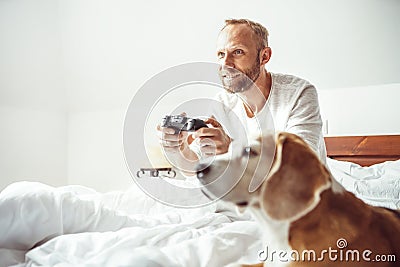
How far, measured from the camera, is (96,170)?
9.71ft

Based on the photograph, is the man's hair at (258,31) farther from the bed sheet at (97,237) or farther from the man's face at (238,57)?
the bed sheet at (97,237)

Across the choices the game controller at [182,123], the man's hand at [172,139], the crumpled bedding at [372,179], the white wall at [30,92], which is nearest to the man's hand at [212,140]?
the game controller at [182,123]

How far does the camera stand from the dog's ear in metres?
0.51

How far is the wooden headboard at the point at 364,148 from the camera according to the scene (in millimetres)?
1948

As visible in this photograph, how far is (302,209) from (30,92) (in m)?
2.49

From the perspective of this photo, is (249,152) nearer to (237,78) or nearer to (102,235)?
(102,235)

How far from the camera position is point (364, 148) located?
6.59 ft

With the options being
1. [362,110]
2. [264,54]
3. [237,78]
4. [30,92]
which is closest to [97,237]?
[237,78]

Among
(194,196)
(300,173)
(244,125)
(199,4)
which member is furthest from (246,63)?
(199,4)

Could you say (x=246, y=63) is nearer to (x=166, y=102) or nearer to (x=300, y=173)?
(x=300, y=173)

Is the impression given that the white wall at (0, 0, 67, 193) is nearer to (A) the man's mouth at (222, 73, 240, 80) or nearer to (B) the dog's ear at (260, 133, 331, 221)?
(A) the man's mouth at (222, 73, 240, 80)

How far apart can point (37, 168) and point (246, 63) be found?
2050 mm

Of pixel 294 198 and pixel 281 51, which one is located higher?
pixel 281 51

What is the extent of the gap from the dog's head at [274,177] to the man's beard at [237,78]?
53 cm
